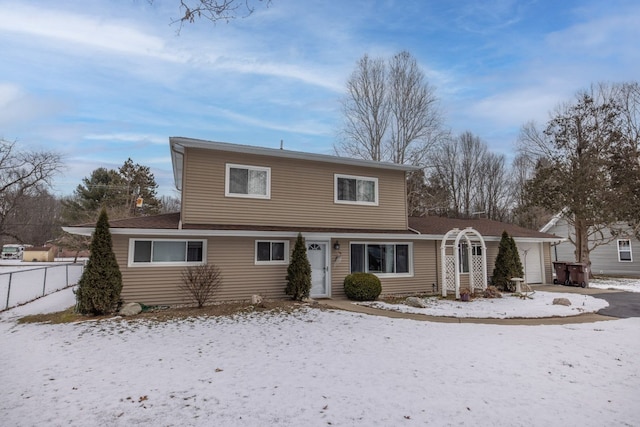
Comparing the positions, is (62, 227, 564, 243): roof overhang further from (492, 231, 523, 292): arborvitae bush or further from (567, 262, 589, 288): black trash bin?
(567, 262, 589, 288): black trash bin

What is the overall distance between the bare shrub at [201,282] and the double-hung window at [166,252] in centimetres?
37

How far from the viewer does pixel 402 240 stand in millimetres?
13859

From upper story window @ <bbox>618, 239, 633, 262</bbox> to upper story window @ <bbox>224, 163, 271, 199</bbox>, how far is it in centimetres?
2510

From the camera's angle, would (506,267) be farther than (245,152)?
Yes

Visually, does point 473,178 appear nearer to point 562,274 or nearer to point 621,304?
point 562,274

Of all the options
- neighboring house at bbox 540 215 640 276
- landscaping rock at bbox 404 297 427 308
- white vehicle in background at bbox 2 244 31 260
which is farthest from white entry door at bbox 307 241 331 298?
white vehicle in background at bbox 2 244 31 260

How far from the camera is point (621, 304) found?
38.9 feet

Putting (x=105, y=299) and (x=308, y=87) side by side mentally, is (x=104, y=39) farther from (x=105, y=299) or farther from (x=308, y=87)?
(x=308, y=87)

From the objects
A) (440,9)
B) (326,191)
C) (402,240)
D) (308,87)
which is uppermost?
(308,87)

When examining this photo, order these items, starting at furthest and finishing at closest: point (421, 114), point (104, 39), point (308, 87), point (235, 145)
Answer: point (421, 114), point (308, 87), point (235, 145), point (104, 39)

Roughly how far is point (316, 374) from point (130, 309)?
6.43 metres

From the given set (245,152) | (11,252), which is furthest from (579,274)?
(11,252)

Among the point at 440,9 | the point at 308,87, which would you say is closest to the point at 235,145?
the point at 308,87

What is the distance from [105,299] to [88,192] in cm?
2723
